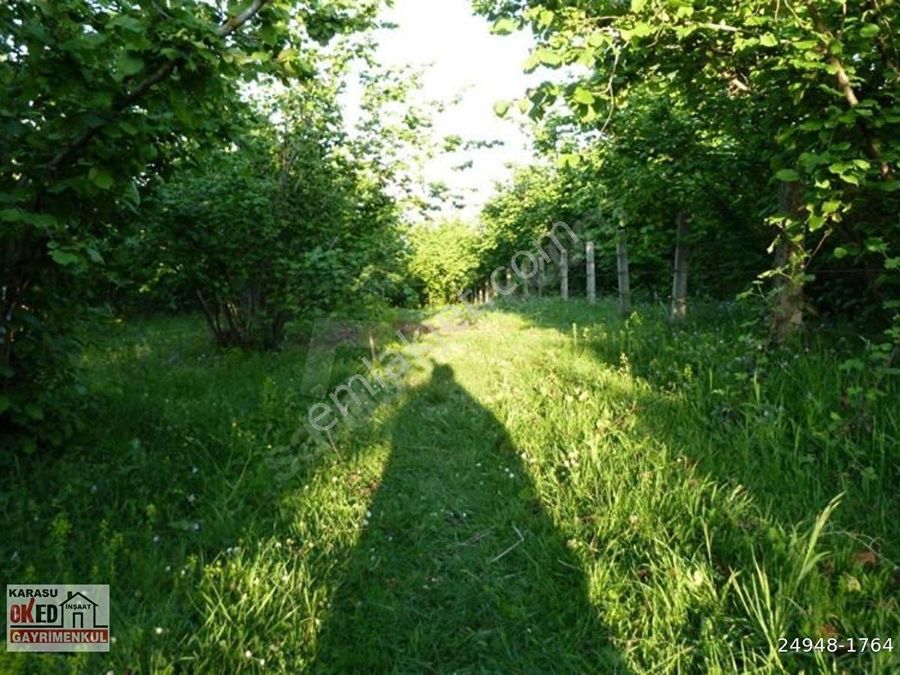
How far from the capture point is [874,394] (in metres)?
3.11

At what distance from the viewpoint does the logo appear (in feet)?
7.49

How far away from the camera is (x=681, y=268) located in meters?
8.09

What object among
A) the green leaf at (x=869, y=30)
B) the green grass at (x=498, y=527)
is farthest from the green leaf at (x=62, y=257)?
the green leaf at (x=869, y=30)

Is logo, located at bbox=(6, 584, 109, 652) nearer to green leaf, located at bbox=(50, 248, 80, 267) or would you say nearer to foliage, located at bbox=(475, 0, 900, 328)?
green leaf, located at bbox=(50, 248, 80, 267)

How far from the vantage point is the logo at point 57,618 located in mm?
2283

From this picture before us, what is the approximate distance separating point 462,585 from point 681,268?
6661 millimetres

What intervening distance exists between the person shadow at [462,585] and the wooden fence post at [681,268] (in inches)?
193

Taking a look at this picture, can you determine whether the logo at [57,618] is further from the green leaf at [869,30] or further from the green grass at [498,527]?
the green leaf at [869,30]

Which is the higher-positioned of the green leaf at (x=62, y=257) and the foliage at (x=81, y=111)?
the foliage at (x=81, y=111)

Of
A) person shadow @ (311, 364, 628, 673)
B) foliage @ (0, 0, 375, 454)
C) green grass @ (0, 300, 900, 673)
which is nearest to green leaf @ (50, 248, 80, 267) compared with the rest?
foliage @ (0, 0, 375, 454)

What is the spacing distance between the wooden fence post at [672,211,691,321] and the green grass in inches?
119

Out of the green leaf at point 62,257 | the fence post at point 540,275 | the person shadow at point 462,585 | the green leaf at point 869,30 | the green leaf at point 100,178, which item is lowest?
the person shadow at point 462,585

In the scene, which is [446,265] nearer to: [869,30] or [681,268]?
[681,268]

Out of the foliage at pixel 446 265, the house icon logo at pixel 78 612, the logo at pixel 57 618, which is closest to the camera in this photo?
the logo at pixel 57 618
